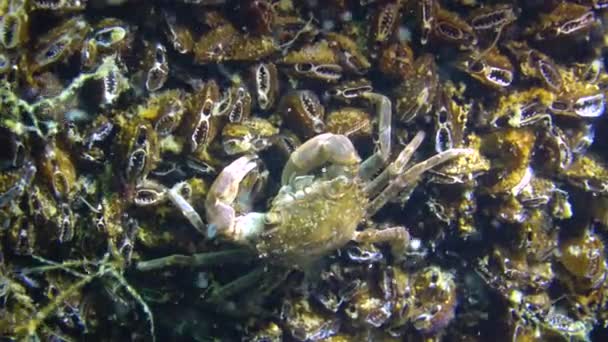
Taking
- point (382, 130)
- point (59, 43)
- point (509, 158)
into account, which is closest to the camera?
point (59, 43)

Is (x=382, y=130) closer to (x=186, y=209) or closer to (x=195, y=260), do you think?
(x=186, y=209)

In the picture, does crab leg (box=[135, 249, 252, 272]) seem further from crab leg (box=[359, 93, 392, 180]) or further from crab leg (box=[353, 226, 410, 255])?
crab leg (box=[359, 93, 392, 180])

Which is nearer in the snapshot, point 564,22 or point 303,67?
point 303,67

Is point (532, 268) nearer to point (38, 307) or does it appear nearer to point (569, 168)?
point (569, 168)

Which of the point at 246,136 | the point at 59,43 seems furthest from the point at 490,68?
the point at 59,43

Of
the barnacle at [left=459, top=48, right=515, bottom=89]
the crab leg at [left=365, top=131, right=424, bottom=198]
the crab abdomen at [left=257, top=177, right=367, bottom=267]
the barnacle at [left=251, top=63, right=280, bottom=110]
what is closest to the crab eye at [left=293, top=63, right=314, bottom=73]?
the barnacle at [left=251, top=63, right=280, bottom=110]

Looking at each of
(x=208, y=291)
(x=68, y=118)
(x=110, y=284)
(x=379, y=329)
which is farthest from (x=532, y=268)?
(x=68, y=118)

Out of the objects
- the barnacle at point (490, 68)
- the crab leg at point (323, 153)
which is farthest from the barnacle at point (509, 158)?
the crab leg at point (323, 153)

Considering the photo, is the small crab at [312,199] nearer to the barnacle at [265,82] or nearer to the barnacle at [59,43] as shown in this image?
the barnacle at [265,82]
